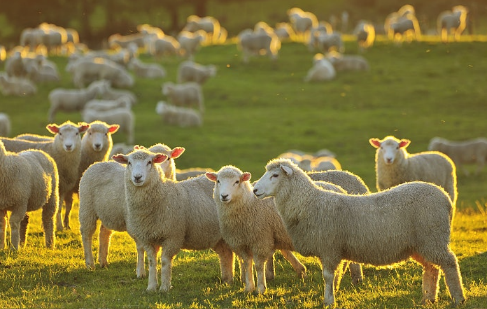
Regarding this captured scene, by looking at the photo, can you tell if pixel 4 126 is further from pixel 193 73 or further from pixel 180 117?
pixel 193 73

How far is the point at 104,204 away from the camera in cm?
980

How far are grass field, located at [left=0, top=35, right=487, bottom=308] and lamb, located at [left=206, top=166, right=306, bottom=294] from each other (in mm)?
380

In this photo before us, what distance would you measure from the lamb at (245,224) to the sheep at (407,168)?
17.3ft

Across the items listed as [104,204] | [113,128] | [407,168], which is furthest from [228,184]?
[407,168]

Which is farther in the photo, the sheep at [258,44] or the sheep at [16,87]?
the sheep at [258,44]

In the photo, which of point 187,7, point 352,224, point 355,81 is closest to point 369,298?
point 352,224

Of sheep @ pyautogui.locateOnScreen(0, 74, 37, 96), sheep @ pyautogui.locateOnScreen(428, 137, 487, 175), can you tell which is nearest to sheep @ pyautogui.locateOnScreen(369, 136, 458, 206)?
sheep @ pyautogui.locateOnScreen(428, 137, 487, 175)

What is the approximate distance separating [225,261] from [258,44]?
25819 millimetres

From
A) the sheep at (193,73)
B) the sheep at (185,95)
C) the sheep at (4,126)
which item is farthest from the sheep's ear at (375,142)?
the sheep at (193,73)

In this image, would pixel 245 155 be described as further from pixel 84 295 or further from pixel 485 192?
pixel 84 295

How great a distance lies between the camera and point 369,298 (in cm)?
845

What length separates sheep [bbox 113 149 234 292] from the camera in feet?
28.8

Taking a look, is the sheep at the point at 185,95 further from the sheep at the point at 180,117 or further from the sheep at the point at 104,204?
the sheep at the point at 104,204

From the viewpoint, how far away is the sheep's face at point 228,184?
8.39 meters
